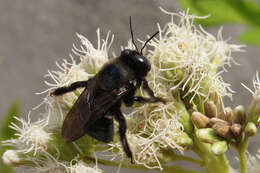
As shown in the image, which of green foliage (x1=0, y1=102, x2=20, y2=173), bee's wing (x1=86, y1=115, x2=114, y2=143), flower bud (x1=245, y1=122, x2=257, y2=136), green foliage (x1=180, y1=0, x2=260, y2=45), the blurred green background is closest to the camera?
flower bud (x1=245, y1=122, x2=257, y2=136)

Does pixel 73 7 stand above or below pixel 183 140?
above

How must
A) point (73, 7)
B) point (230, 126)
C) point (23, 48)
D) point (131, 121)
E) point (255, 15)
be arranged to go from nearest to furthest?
point (230, 126), point (131, 121), point (255, 15), point (73, 7), point (23, 48)

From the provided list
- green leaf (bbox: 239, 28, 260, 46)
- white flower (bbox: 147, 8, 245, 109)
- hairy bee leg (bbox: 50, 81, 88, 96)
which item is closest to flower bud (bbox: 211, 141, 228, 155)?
white flower (bbox: 147, 8, 245, 109)

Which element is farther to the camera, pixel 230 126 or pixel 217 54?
pixel 217 54

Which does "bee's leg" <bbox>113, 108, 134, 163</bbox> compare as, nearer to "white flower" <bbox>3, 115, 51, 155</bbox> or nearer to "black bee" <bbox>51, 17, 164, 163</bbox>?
"black bee" <bbox>51, 17, 164, 163</bbox>

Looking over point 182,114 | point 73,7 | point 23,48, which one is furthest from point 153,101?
point 23,48

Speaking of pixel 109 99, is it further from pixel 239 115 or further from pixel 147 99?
pixel 239 115

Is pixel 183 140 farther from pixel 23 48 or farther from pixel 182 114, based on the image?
pixel 23 48
